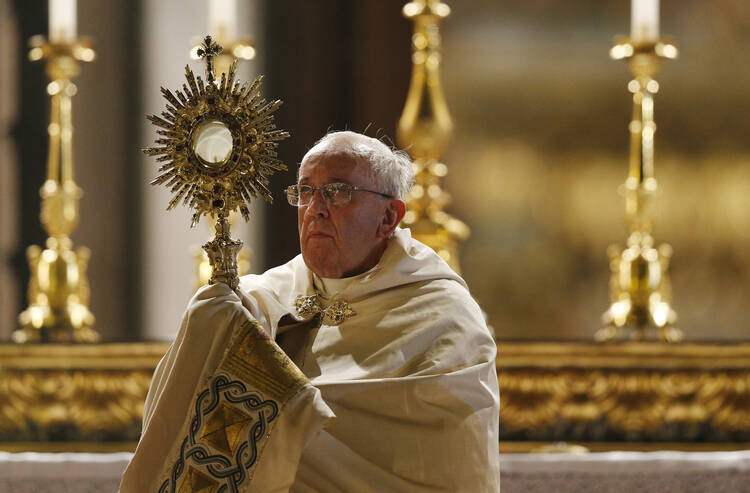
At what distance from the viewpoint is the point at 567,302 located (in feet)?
17.0

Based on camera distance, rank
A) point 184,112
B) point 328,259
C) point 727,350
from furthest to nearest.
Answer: point 727,350
point 328,259
point 184,112

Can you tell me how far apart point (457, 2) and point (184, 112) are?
2817 millimetres

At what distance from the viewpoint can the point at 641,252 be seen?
4.26 meters

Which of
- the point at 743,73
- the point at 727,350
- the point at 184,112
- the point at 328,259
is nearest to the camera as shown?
the point at 184,112

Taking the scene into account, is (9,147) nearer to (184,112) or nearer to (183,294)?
(183,294)

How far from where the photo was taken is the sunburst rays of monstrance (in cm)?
262

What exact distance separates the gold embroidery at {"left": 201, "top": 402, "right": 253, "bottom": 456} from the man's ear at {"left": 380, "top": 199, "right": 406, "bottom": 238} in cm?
69

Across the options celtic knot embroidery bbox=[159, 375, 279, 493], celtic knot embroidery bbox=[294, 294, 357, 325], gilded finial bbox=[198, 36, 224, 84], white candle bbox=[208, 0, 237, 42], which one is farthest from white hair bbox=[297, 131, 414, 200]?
white candle bbox=[208, 0, 237, 42]

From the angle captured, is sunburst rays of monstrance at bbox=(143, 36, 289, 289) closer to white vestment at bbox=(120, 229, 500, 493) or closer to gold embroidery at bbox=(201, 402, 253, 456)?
white vestment at bbox=(120, 229, 500, 493)

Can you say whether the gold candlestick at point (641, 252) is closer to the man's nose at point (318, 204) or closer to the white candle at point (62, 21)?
the man's nose at point (318, 204)

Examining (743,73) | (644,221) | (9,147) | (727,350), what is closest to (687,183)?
(743,73)

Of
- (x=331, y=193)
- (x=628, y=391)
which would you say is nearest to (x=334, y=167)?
(x=331, y=193)

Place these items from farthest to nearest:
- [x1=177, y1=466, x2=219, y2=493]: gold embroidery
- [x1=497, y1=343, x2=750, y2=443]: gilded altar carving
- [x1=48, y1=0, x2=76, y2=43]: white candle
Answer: [x1=48, y1=0, x2=76, y2=43]: white candle, [x1=497, y1=343, x2=750, y2=443]: gilded altar carving, [x1=177, y1=466, x2=219, y2=493]: gold embroidery

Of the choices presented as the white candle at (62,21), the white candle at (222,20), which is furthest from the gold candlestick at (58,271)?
the white candle at (222,20)
